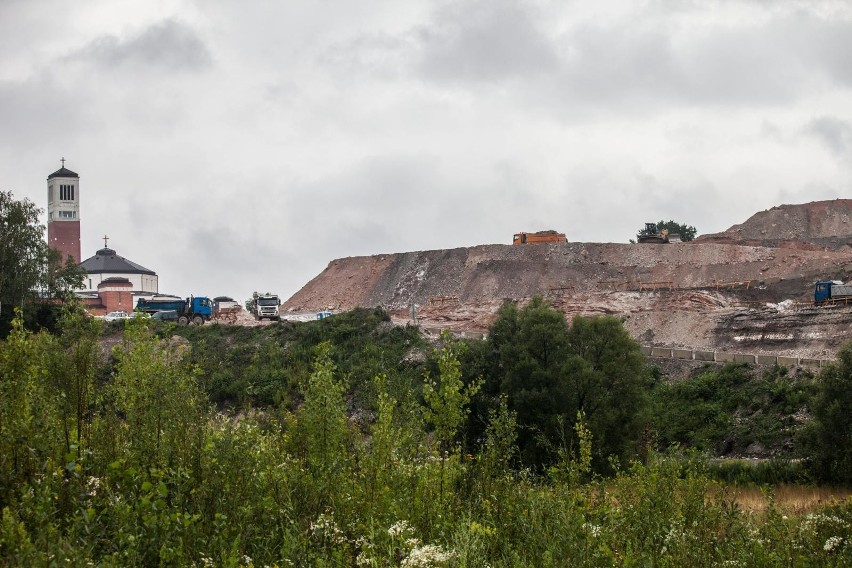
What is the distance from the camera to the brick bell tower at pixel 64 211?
121 m

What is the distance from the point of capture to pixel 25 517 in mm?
15492

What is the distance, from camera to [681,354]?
187 ft

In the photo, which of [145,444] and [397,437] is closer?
[145,444]

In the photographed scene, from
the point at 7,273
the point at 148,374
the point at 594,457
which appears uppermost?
the point at 7,273

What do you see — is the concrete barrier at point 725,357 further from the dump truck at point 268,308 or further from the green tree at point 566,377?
the dump truck at point 268,308

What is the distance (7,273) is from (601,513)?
56.6 meters

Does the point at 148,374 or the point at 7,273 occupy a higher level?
the point at 7,273

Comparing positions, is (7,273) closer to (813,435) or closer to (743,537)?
(813,435)

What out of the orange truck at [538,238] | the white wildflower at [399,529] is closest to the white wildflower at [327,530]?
the white wildflower at [399,529]

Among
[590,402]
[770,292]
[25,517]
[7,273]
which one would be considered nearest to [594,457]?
[590,402]

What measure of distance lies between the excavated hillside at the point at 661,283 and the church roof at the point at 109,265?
3026 centimetres

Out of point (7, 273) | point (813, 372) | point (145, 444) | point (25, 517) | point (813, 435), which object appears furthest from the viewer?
point (7, 273)

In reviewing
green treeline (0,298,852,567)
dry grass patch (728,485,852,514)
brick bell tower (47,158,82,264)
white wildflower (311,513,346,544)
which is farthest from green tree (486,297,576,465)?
brick bell tower (47,158,82,264)

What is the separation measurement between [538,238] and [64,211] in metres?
54.3
